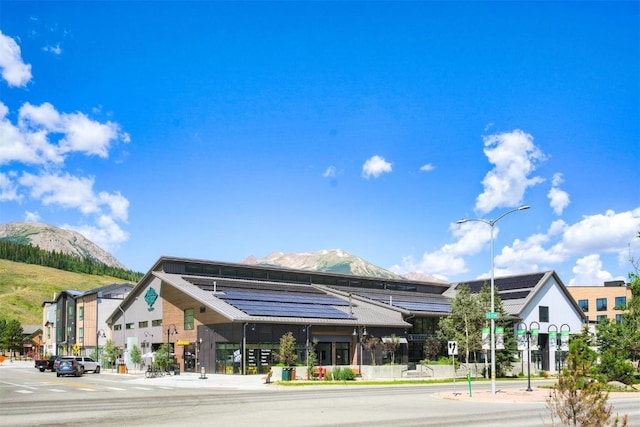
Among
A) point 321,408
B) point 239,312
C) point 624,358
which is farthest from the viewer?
point 239,312

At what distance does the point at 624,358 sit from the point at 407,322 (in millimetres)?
28546

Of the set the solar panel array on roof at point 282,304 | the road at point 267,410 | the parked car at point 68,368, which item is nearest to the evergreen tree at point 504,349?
the solar panel array on roof at point 282,304

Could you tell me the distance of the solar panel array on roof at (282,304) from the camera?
206 feet

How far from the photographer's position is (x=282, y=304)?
6688 cm

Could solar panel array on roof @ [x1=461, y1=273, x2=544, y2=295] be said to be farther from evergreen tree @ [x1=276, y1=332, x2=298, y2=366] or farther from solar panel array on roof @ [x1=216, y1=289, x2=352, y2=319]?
evergreen tree @ [x1=276, y1=332, x2=298, y2=366]

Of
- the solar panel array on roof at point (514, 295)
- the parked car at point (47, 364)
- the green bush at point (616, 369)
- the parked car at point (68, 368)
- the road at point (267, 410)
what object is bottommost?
the parked car at point (47, 364)

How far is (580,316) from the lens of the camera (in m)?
90.2

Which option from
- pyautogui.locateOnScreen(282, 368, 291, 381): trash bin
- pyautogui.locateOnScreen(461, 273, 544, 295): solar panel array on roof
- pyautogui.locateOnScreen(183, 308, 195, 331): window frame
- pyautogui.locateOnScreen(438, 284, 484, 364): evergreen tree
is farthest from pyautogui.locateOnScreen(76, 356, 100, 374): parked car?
pyautogui.locateOnScreen(461, 273, 544, 295): solar panel array on roof

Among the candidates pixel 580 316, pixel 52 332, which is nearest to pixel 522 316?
pixel 580 316

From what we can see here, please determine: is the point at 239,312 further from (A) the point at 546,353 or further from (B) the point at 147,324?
(A) the point at 546,353

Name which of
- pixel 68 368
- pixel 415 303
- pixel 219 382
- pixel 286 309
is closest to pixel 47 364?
pixel 68 368

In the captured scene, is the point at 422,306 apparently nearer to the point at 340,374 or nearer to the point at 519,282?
the point at 519,282

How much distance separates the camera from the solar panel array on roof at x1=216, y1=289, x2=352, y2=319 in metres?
62.7

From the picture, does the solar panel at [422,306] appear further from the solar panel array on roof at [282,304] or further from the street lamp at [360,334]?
the street lamp at [360,334]
